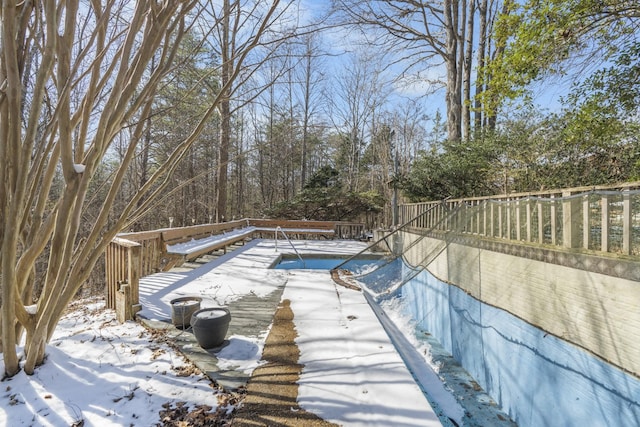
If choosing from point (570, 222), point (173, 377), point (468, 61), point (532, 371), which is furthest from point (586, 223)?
point (468, 61)

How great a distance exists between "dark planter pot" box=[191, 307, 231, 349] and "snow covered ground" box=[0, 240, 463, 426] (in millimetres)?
152

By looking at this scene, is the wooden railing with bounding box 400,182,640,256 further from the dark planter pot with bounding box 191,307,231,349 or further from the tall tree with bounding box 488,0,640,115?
the dark planter pot with bounding box 191,307,231,349

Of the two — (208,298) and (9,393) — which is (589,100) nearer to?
(208,298)

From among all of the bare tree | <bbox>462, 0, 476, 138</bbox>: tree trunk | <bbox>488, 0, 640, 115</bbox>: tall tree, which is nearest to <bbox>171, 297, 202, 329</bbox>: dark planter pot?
the bare tree

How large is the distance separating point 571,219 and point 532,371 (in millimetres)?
1422

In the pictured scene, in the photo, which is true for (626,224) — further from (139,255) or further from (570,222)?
(139,255)

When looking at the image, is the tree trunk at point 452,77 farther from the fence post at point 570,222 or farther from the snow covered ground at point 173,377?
the snow covered ground at point 173,377

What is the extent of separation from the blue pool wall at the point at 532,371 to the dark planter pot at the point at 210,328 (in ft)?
9.23

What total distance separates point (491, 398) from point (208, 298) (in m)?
3.52

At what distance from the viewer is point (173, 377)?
7.07 ft

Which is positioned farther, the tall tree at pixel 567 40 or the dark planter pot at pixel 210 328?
the tall tree at pixel 567 40

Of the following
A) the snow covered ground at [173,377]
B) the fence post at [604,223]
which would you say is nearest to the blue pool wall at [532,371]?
the snow covered ground at [173,377]

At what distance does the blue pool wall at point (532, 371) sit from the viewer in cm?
204

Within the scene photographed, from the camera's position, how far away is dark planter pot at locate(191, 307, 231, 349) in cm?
249
